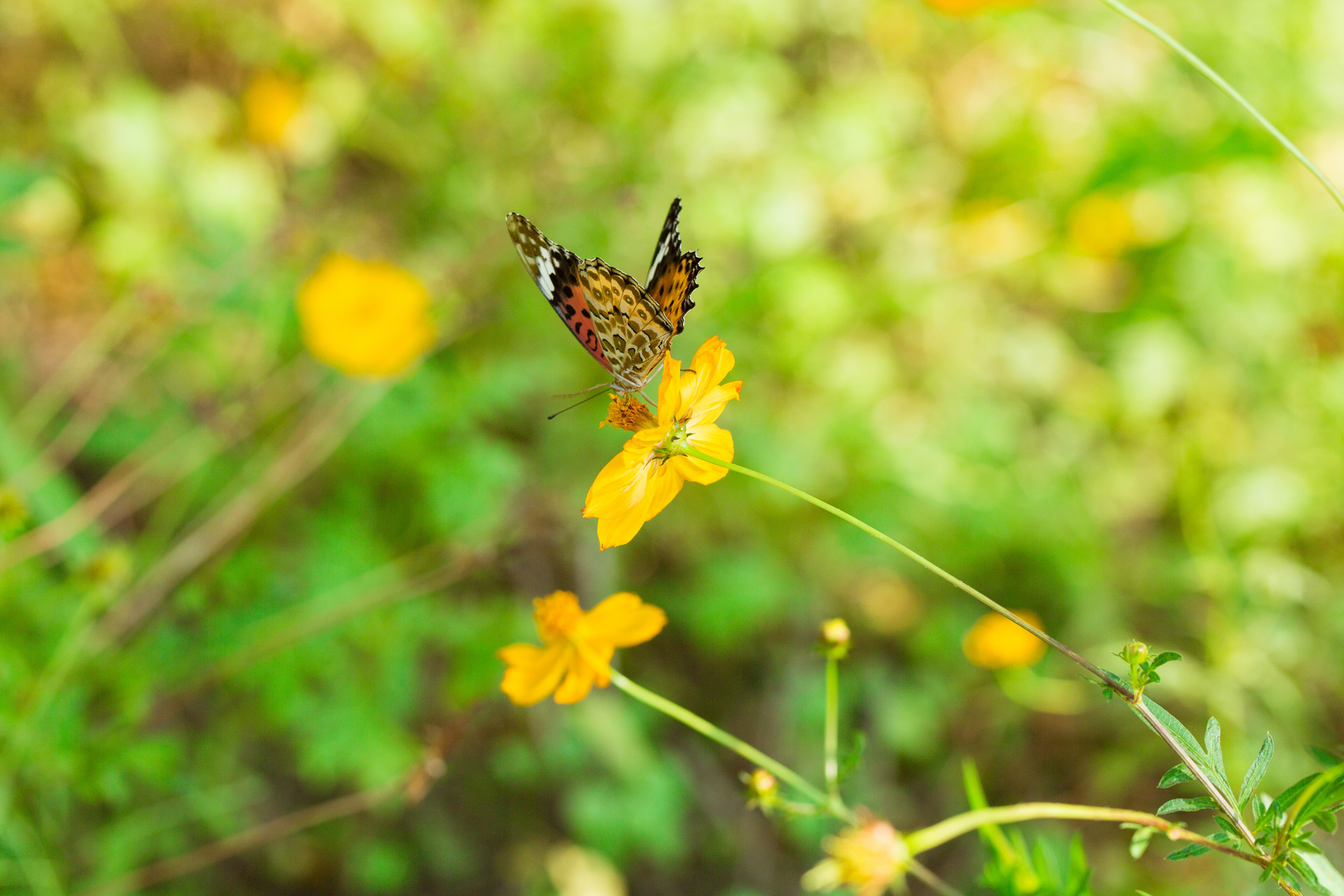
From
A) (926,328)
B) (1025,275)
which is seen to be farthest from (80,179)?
(1025,275)

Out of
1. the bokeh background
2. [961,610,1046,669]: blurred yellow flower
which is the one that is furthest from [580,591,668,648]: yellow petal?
[961,610,1046,669]: blurred yellow flower

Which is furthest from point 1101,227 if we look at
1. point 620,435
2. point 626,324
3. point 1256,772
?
point 1256,772

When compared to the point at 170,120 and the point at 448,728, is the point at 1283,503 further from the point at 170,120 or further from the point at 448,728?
the point at 170,120

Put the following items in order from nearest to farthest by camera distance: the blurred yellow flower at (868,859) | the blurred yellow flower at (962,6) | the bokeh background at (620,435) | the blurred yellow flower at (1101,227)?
the blurred yellow flower at (868,859), the bokeh background at (620,435), the blurred yellow flower at (962,6), the blurred yellow flower at (1101,227)

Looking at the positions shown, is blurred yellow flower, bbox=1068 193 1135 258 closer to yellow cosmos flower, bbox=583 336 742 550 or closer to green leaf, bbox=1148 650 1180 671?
yellow cosmos flower, bbox=583 336 742 550

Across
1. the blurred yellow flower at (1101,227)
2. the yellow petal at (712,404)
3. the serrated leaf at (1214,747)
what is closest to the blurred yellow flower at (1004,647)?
the serrated leaf at (1214,747)

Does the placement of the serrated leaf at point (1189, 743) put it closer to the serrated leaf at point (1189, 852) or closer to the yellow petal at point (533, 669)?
the serrated leaf at point (1189, 852)

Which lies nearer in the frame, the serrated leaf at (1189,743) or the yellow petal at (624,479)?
the serrated leaf at (1189,743)

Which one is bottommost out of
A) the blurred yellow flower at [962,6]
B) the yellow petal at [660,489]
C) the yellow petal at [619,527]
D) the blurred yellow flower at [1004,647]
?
the blurred yellow flower at [1004,647]
